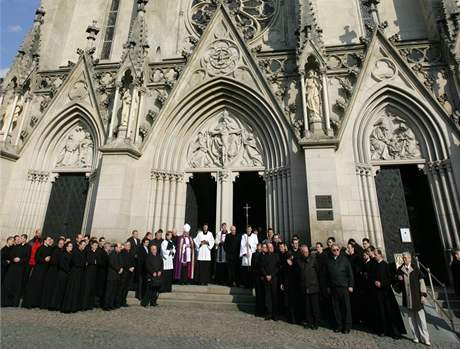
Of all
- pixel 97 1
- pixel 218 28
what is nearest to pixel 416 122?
pixel 218 28

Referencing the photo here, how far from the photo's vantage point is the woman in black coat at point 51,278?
6.27 m

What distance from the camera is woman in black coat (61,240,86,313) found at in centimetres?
598

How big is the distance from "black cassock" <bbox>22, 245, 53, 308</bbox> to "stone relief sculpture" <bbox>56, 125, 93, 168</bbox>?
458 cm

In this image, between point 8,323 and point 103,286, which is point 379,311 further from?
point 8,323

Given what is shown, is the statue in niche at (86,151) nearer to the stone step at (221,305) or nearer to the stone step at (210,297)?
the stone step at (210,297)

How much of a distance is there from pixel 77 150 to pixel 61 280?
607 cm

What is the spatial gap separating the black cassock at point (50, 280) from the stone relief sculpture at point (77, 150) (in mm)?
4813

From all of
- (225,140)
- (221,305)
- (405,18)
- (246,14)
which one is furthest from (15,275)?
(405,18)

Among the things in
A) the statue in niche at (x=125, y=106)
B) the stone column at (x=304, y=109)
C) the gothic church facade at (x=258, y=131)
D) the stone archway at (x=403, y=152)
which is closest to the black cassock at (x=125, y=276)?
the gothic church facade at (x=258, y=131)

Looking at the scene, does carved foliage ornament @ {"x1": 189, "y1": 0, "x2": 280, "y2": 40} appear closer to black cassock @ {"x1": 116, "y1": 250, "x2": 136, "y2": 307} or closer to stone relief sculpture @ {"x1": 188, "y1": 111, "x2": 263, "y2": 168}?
stone relief sculpture @ {"x1": 188, "y1": 111, "x2": 263, "y2": 168}

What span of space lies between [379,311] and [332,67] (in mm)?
8051

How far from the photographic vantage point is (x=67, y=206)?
34.7 feet

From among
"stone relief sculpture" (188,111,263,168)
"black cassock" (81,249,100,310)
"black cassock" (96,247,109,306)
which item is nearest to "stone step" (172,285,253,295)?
"black cassock" (96,247,109,306)

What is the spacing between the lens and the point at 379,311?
493 cm
